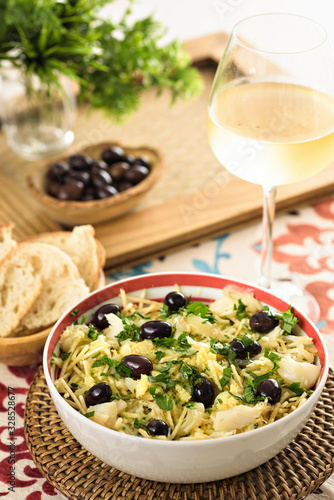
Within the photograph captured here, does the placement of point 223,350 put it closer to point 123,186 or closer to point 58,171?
point 123,186

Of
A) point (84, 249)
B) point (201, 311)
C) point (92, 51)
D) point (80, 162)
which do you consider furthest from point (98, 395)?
point (92, 51)

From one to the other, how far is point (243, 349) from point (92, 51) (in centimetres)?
122

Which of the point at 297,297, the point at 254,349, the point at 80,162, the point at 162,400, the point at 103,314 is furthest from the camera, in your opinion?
the point at 80,162

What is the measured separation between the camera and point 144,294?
1341 millimetres

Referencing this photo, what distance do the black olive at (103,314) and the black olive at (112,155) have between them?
2.73 feet

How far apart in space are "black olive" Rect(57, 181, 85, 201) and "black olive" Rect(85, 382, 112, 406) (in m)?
0.88

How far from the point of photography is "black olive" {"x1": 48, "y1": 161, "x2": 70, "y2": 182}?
1924 millimetres

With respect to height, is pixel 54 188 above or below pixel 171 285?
below

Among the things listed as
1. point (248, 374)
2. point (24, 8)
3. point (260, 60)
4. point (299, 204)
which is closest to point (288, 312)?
point (248, 374)

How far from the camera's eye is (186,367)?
3.59ft

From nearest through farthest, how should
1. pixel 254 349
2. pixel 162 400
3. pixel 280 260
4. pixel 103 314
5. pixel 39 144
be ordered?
pixel 162 400 → pixel 254 349 → pixel 103 314 → pixel 280 260 → pixel 39 144

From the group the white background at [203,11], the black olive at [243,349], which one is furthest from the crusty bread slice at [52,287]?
the white background at [203,11]

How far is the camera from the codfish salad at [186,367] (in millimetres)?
1015

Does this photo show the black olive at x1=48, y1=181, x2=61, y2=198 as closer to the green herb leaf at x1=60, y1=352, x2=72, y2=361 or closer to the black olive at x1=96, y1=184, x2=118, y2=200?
the black olive at x1=96, y1=184, x2=118, y2=200
